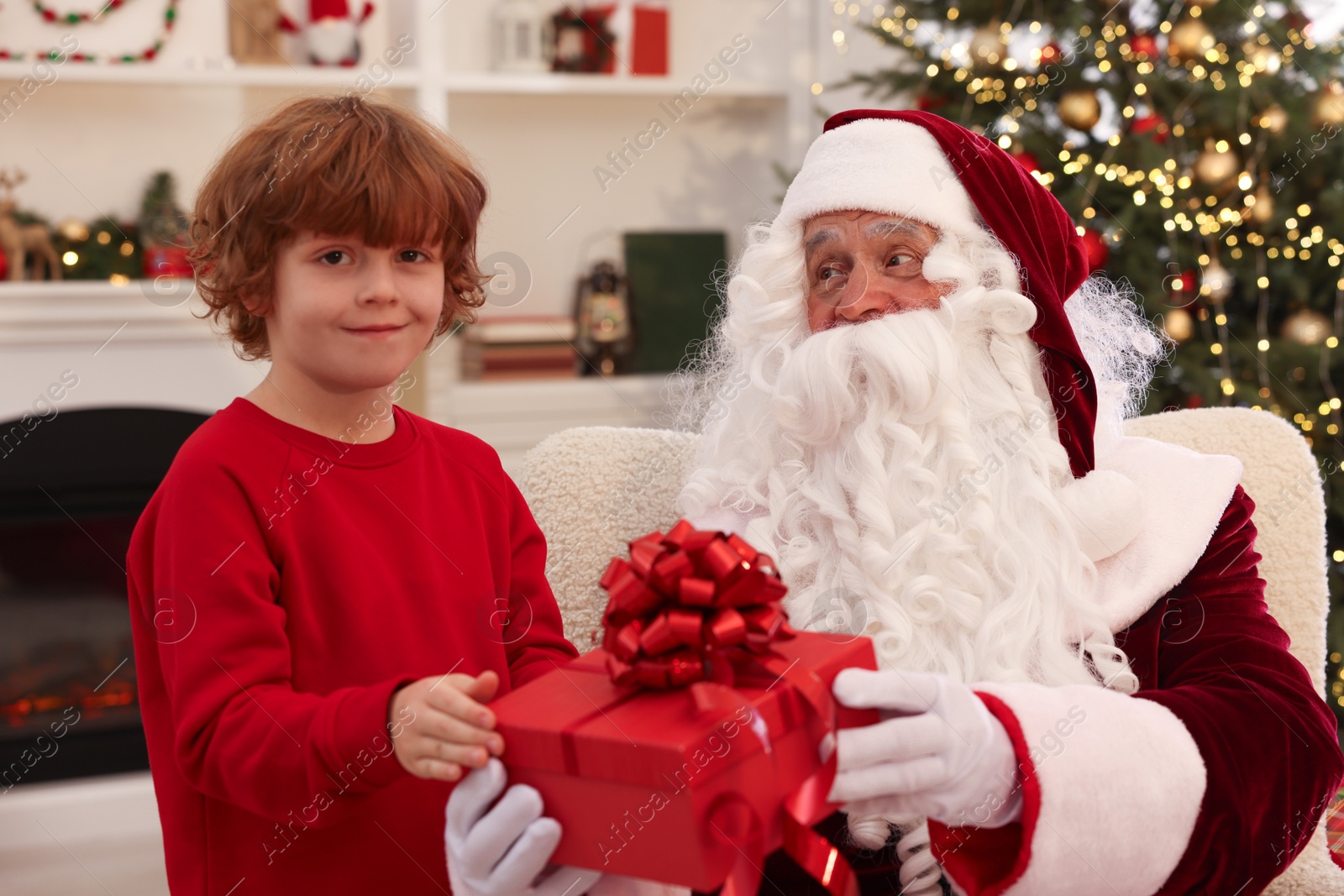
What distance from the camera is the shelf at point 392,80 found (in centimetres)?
294

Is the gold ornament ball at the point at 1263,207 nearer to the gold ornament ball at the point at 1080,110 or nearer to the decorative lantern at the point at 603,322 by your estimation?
the gold ornament ball at the point at 1080,110

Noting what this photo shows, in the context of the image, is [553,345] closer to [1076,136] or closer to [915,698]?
[1076,136]

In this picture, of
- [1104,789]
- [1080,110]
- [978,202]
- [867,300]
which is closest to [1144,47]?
[1080,110]

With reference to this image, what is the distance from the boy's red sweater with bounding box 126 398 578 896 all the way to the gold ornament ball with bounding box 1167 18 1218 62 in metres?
2.54

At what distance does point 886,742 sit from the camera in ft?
3.16

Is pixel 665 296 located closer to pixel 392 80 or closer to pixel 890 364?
pixel 392 80

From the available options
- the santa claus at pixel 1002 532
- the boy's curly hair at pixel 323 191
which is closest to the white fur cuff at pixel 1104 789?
the santa claus at pixel 1002 532

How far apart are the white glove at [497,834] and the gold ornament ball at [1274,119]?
Answer: 2780mm

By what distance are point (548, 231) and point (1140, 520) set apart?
108 inches

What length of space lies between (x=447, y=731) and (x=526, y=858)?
0.12 metres

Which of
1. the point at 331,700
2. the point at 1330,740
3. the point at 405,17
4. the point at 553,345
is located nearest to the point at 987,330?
the point at 1330,740

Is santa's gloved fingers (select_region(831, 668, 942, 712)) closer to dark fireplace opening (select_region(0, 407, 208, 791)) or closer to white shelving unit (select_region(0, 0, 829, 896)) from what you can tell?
white shelving unit (select_region(0, 0, 829, 896))

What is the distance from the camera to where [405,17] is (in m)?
3.33

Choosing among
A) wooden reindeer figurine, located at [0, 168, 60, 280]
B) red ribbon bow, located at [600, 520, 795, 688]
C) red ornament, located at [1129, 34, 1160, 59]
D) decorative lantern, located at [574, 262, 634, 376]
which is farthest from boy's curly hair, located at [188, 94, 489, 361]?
decorative lantern, located at [574, 262, 634, 376]
